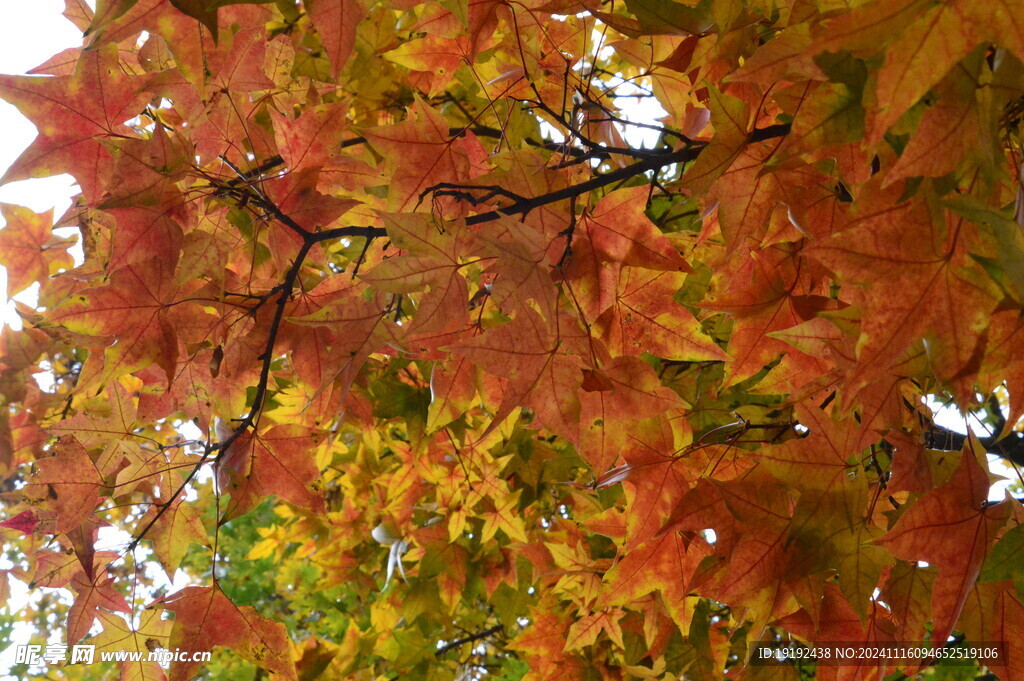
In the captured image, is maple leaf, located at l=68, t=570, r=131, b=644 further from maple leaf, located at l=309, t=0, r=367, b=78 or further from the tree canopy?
maple leaf, located at l=309, t=0, r=367, b=78

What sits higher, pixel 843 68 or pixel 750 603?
pixel 843 68

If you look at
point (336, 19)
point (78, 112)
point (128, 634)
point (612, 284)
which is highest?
point (78, 112)

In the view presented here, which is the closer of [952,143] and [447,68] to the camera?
[952,143]

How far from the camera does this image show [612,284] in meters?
1.00

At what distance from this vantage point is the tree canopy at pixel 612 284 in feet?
2.15

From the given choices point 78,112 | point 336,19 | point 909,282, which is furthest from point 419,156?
point 909,282

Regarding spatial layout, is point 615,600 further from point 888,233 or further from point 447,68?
point 447,68

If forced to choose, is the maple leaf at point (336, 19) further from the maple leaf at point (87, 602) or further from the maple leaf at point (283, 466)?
the maple leaf at point (87, 602)

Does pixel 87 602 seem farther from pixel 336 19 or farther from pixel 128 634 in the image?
pixel 336 19

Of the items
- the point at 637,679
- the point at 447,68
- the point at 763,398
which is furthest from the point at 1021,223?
the point at 637,679

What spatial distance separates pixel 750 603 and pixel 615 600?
25 cm

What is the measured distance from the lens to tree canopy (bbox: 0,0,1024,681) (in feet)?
2.15

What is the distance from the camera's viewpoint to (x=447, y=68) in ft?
4.33

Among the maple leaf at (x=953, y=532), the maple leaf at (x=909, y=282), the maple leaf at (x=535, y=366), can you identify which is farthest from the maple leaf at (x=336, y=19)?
the maple leaf at (x=953, y=532)
